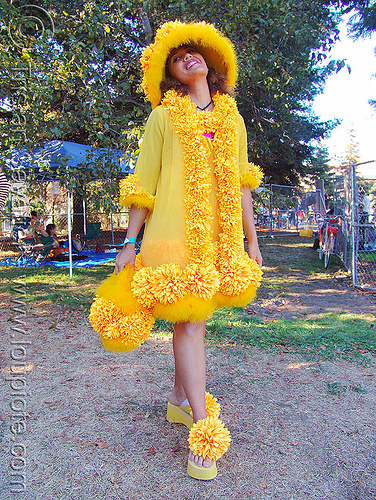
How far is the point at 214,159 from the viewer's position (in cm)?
202

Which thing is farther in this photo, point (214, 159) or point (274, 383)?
point (274, 383)

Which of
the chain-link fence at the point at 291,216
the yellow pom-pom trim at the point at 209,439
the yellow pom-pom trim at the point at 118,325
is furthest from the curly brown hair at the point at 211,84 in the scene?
the chain-link fence at the point at 291,216

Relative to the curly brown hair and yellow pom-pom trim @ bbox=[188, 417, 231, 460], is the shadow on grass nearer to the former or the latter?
yellow pom-pom trim @ bbox=[188, 417, 231, 460]

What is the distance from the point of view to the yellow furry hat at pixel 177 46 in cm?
201

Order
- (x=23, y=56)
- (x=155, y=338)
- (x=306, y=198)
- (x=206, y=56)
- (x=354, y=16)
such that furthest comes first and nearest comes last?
(x=306, y=198)
(x=354, y=16)
(x=23, y=56)
(x=155, y=338)
(x=206, y=56)

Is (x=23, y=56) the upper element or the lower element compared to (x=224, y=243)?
upper

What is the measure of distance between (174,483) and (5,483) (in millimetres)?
777

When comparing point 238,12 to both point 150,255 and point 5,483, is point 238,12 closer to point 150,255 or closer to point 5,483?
point 150,255

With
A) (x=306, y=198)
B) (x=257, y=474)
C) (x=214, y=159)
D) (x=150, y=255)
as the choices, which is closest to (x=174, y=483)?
(x=257, y=474)

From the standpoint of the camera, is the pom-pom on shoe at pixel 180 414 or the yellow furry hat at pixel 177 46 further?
the pom-pom on shoe at pixel 180 414

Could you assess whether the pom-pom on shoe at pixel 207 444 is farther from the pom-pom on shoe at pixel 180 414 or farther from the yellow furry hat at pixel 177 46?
the yellow furry hat at pixel 177 46

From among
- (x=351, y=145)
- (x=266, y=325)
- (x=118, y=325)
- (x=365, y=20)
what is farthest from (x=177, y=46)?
(x=351, y=145)

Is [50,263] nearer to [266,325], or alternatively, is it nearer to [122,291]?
[266,325]

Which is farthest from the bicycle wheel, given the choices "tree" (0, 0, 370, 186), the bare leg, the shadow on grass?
the bare leg
